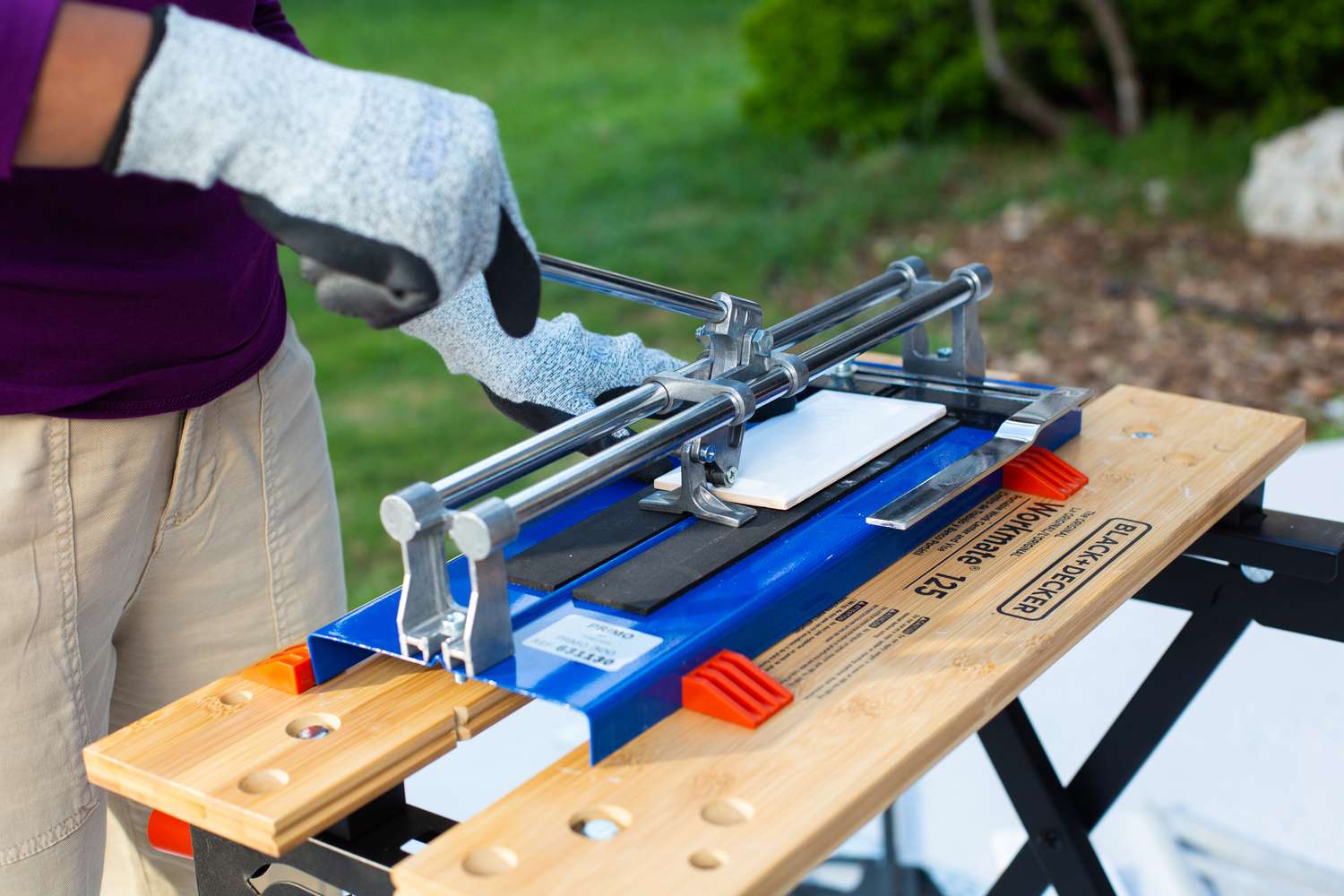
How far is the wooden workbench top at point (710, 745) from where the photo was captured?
1.09 metres

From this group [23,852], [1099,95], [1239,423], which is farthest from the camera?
[1099,95]

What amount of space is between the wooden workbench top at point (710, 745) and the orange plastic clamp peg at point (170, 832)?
195 millimetres

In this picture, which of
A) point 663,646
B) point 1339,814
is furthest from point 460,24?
point 663,646

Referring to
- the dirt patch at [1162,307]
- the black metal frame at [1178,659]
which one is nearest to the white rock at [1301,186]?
the dirt patch at [1162,307]

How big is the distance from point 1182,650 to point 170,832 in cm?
133

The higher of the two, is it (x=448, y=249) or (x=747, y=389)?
(x=448, y=249)

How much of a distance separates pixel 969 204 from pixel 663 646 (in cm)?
525

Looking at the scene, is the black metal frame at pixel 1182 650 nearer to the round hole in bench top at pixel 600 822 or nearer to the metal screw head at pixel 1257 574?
the metal screw head at pixel 1257 574

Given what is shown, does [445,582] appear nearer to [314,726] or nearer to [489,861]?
[314,726]

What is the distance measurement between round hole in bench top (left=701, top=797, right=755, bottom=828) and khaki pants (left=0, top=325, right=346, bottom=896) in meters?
0.77

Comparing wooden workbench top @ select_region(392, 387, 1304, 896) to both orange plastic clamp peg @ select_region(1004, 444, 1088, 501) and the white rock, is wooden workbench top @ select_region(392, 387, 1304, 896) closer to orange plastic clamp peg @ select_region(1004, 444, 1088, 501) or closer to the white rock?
orange plastic clamp peg @ select_region(1004, 444, 1088, 501)

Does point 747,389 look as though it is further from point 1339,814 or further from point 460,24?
point 460,24

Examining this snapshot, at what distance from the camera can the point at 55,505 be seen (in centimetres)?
149

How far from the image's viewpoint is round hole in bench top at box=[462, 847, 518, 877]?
42.4 inches
